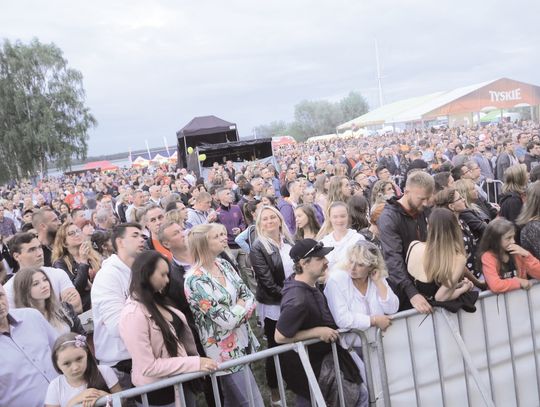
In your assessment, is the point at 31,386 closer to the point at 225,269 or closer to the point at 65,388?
the point at 65,388

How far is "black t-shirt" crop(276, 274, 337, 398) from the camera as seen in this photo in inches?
113

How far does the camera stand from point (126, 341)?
2670 millimetres

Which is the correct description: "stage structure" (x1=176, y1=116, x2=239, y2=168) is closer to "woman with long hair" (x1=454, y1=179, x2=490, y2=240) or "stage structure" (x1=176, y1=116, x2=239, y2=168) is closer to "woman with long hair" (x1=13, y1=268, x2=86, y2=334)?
"woman with long hair" (x1=454, y1=179, x2=490, y2=240)

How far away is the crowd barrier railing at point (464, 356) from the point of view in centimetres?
305

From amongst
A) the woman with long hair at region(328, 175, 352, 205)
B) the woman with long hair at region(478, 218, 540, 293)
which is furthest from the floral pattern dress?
the woman with long hair at region(328, 175, 352, 205)

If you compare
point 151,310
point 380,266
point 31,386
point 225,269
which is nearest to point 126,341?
point 151,310

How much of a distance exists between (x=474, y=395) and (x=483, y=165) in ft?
29.3

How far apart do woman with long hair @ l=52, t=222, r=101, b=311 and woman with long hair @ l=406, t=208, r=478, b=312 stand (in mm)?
2898

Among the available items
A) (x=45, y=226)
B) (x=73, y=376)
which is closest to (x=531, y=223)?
(x=73, y=376)

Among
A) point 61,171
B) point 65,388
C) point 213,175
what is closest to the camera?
point 65,388

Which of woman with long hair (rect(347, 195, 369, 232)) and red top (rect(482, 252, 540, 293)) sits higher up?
woman with long hair (rect(347, 195, 369, 232))

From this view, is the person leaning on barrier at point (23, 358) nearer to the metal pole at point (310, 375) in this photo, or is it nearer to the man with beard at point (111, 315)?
the man with beard at point (111, 315)

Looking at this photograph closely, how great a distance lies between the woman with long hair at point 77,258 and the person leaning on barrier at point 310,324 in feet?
6.95

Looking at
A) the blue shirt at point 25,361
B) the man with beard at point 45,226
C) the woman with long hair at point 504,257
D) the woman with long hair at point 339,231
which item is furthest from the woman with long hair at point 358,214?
the man with beard at point 45,226
